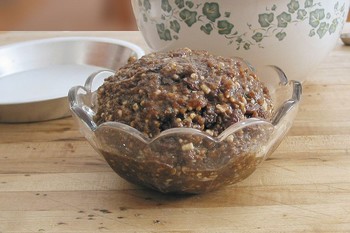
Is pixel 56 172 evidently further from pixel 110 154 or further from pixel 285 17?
pixel 285 17

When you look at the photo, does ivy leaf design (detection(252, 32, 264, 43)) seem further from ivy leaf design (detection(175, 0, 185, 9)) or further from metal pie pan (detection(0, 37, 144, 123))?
metal pie pan (detection(0, 37, 144, 123))

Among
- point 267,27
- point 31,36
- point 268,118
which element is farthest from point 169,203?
point 31,36

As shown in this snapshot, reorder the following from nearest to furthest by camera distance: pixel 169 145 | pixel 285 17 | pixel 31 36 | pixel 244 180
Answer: pixel 169 145, pixel 244 180, pixel 285 17, pixel 31 36

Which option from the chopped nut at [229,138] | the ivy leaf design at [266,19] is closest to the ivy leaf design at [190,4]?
the ivy leaf design at [266,19]

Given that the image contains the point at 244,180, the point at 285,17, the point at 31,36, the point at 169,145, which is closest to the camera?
the point at 169,145

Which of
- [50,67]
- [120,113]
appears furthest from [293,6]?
[50,67]

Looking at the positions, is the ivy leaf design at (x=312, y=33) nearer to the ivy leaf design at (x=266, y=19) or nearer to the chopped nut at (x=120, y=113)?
the ivy leaf design at (x=266, y=19)

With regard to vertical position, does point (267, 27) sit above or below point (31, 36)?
above
